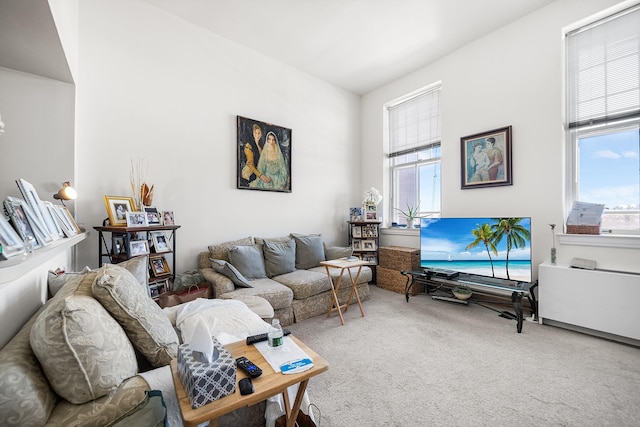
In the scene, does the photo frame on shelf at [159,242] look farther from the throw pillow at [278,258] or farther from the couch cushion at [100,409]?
the couch cushion at [100,409]

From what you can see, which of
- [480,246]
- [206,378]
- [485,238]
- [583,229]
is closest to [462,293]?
[480,246]

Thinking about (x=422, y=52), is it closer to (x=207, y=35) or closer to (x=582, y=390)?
(x=207, y=35)

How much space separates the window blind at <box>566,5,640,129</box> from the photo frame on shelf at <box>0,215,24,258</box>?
4.53 m

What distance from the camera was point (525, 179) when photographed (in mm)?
3273

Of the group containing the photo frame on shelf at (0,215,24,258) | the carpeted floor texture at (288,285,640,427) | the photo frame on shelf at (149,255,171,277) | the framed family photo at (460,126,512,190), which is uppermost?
the framed family photo at (460,126,512,190)

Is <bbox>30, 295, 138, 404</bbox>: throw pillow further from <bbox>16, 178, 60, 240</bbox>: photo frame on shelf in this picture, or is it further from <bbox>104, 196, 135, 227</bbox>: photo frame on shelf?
<bbox>104, 196, 135, 227</bbox>: photo frame on shelf

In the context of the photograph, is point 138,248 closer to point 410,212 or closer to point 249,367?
point 249,367

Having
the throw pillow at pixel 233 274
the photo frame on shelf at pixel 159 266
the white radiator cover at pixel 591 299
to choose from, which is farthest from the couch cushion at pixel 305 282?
the white radiator cover at pixel 591 299

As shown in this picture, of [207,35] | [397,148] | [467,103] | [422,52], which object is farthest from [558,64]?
[207,35]

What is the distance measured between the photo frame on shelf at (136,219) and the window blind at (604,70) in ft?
15.2

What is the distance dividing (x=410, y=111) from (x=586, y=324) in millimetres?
3606

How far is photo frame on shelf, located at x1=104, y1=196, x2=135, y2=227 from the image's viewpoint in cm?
254

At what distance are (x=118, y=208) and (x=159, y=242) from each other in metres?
0.49

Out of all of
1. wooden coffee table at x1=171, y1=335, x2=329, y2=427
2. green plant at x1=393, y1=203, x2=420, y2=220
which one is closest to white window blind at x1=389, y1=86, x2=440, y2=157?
green plant at x1=393, y1=203, x2=420, y2=220
